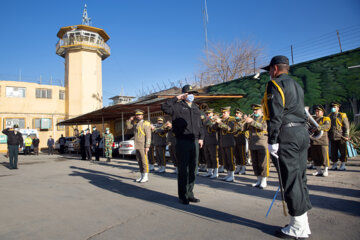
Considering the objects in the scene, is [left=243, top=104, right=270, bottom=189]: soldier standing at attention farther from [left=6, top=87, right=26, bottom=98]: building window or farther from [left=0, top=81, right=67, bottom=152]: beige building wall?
[left=6, top=87, right=26, bottom=98]: building window

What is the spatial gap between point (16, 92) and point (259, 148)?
36229 mm

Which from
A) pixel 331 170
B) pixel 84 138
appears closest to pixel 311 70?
pixel 331 170

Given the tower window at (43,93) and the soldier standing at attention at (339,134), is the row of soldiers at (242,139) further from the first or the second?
the tower window at (43,93)

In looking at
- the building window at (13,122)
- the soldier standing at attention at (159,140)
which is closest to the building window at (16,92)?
the building window at (13,122)

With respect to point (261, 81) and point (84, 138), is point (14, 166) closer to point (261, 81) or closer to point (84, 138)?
point (84, 138)

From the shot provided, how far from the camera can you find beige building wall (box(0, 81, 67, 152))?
33.6m

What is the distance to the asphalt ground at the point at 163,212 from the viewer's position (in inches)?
134

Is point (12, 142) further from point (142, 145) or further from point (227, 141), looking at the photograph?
point (227, 141)

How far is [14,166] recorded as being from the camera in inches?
478

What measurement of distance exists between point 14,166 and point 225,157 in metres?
9.82

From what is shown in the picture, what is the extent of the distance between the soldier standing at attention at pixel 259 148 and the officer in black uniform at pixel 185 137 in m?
1.82

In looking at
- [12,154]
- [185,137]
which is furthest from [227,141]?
[12,154]

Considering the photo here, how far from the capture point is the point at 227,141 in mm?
7879

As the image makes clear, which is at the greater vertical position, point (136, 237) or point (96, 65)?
point (96, 65)
